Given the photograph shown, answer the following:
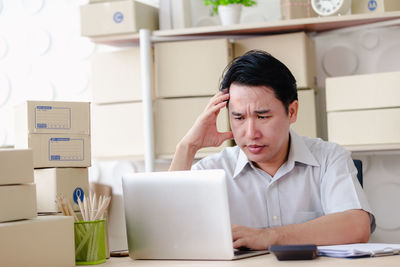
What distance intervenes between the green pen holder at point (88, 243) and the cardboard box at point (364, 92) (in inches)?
59.2

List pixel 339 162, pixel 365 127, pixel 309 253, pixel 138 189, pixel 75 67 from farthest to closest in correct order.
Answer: pixel 75 67 → pixel 365 127 → pixel 339 162 → pixel 138 189 → pixel 309 253

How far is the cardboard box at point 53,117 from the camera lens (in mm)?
1614

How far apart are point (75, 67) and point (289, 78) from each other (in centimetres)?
177

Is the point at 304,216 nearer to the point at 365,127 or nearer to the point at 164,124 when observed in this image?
the point at 365,127

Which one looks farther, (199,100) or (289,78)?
(199,100)

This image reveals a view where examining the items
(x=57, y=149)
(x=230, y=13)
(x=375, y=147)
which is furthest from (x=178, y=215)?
(x=230, y=13)

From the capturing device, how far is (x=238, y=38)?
2.96 m

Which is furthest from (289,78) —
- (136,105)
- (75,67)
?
(75,67)

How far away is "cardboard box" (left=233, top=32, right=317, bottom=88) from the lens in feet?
8.87

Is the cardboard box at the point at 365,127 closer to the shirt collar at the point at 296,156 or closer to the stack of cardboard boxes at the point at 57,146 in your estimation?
the shirt collar at the point at 296,156

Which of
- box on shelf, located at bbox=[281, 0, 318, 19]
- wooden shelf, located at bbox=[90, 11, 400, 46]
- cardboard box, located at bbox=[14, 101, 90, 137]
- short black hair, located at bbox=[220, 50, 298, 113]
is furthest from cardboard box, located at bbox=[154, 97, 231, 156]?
cardboard box, located at bbox=[14, 101, 90, 137]

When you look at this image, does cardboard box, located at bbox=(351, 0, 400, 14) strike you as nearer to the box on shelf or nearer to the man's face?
the box on shelf

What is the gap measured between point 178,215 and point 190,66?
152cm

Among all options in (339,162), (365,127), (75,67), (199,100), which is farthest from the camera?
(75,67)
